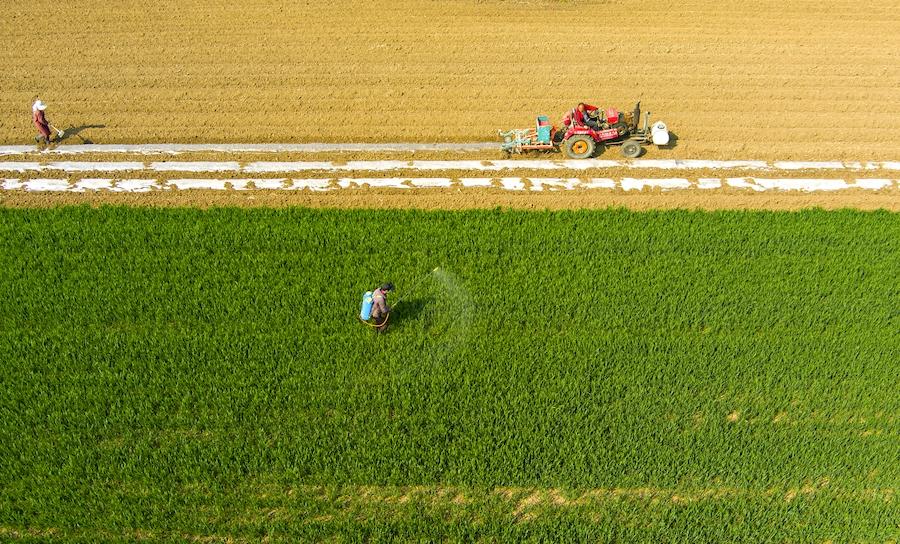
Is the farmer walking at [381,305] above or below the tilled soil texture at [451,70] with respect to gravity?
below

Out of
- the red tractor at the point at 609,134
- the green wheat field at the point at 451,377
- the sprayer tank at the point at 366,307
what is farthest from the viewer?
the red tractor at the point at 609,134

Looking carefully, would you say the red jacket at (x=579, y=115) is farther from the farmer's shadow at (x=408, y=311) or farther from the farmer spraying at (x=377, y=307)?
the farmer spraying at (x=377, y=307)

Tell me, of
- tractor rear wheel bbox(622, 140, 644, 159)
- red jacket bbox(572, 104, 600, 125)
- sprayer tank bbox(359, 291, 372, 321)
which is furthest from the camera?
tractor rear wheel bbox(622, 140, 644, 159)

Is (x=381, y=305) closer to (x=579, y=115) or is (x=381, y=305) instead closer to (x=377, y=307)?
(x=377, y=307)

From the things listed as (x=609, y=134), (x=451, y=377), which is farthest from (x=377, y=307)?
(x=609, y=134)

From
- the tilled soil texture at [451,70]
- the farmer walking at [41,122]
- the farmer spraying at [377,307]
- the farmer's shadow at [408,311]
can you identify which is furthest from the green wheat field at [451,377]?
the tilled soil texture at [451,70]

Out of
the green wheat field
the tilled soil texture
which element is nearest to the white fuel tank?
the tilled soil texture

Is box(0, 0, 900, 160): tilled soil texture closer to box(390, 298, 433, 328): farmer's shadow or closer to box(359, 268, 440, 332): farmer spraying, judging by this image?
box(390, 298, 433, 328): farmer's shadow
